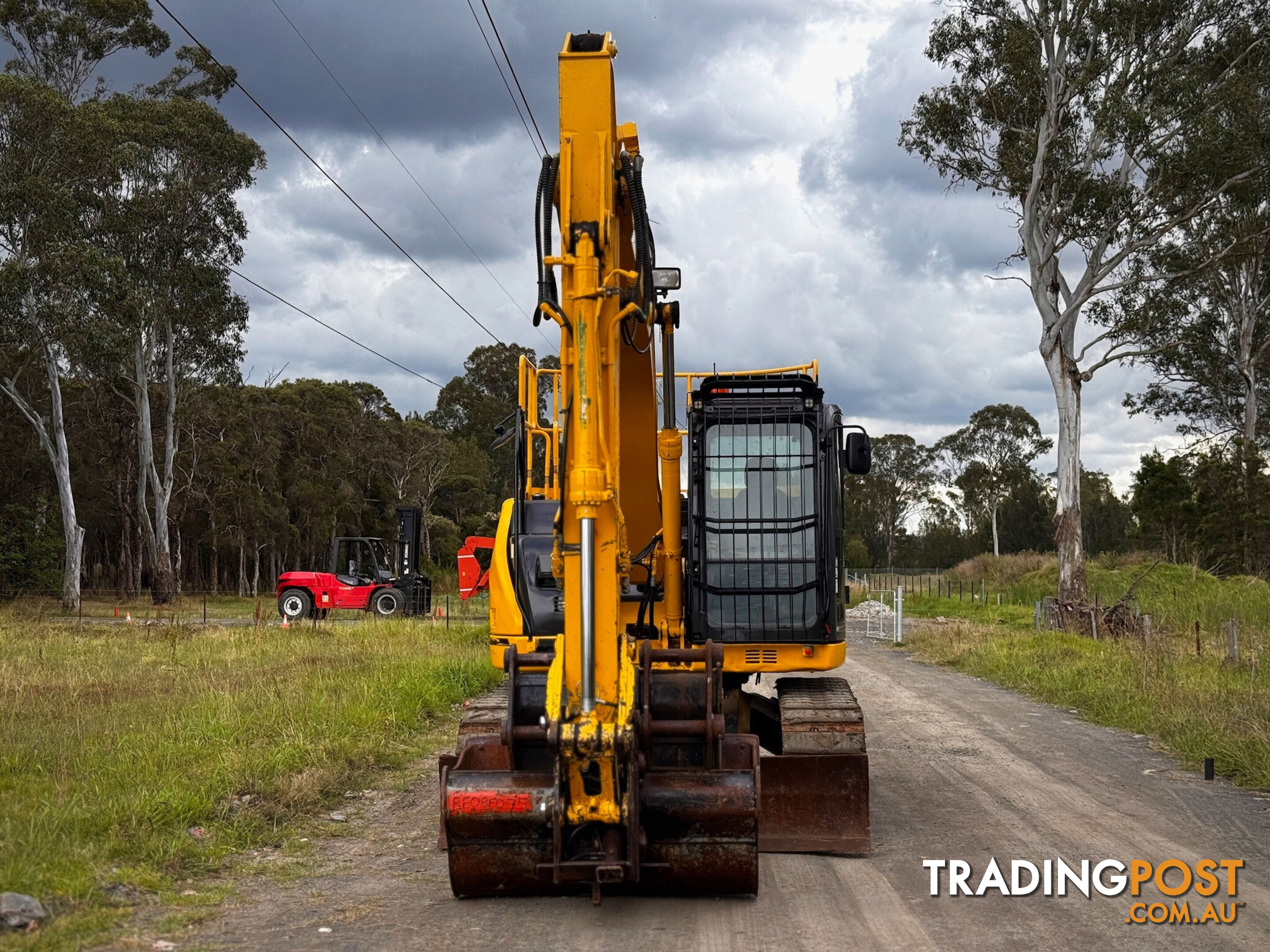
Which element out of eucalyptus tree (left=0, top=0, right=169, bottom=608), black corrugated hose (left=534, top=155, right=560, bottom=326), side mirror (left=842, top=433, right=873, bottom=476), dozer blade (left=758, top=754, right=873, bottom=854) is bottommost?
dozer blade (left=758, top=754, right=873, bottom=854)

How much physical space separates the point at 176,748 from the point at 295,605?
1043 inches

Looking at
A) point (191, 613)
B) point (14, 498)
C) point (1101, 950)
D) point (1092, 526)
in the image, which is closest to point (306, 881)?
point (1101, 950)

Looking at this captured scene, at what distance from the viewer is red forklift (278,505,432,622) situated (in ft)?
115

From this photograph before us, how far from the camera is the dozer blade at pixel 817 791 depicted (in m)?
7.29

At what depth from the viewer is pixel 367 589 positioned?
35.8 m

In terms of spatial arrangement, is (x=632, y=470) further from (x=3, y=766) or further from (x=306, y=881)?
(x=3, y=766)

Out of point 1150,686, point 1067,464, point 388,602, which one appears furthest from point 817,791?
point 388,602

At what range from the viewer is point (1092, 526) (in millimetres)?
87688

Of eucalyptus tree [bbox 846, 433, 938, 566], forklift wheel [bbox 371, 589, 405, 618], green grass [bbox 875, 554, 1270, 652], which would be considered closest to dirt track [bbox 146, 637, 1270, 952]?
green grass [bbox 875, 554, 1270, 652]

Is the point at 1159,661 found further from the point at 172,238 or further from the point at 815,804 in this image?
the point at 172,238

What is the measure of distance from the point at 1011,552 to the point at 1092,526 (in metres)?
12.0

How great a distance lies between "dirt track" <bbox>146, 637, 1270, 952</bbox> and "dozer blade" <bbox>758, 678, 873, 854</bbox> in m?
0.15

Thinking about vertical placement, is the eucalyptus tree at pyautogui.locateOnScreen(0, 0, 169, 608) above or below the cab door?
above

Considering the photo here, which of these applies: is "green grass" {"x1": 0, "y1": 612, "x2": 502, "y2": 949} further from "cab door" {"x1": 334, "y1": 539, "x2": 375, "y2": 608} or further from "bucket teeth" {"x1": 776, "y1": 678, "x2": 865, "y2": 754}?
"cab door" {"x1": 334, "y1": 539, "x2": 375, "y2": 608}
